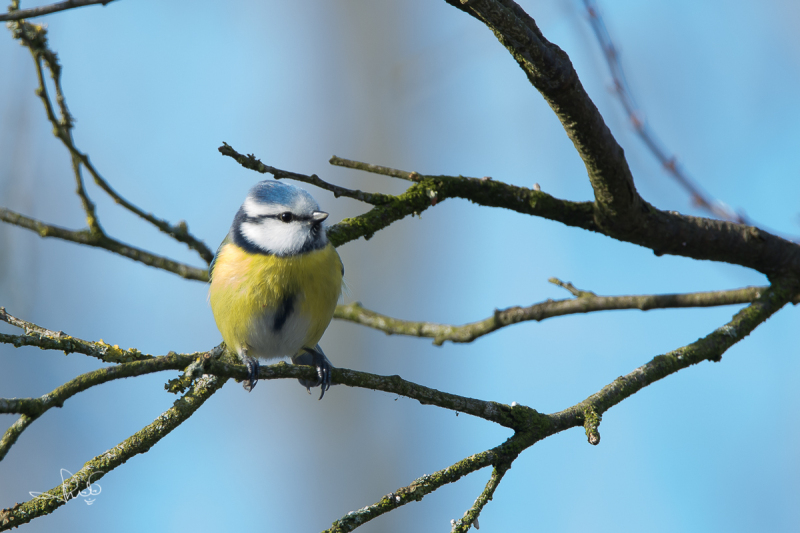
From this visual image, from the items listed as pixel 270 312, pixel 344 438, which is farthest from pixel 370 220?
pixel 344 438

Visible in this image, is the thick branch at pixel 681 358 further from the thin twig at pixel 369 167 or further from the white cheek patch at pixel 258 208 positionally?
the white cheek patch at pixel 258 208

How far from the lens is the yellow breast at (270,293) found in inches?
101

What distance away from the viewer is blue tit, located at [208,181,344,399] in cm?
258

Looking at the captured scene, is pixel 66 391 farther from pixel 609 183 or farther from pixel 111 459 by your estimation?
pixel 609 183

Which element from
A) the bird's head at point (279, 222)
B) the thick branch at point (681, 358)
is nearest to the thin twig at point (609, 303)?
the thick branch at point (681, 358)

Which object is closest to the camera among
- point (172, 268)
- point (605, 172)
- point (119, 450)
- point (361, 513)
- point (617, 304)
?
point (361, 513)

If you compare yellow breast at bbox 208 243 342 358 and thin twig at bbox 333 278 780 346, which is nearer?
thin twig at bbox 333 278 780 346

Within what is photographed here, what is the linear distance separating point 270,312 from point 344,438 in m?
4.26

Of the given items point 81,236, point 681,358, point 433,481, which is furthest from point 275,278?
point 681,358

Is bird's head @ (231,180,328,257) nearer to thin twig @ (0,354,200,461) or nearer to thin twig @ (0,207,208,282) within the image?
thin twig @ (0,207,208,282)

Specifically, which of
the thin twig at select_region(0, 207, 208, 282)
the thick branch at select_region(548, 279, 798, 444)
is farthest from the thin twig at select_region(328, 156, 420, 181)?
the thin twig at select_region(0, 207, 208, 282)

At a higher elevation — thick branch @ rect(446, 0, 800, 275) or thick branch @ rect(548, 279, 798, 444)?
thick branch @ rect(446, 0, 800, 275)

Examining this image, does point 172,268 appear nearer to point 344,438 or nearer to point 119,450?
point 119,450

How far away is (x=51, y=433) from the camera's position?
20.6ft
